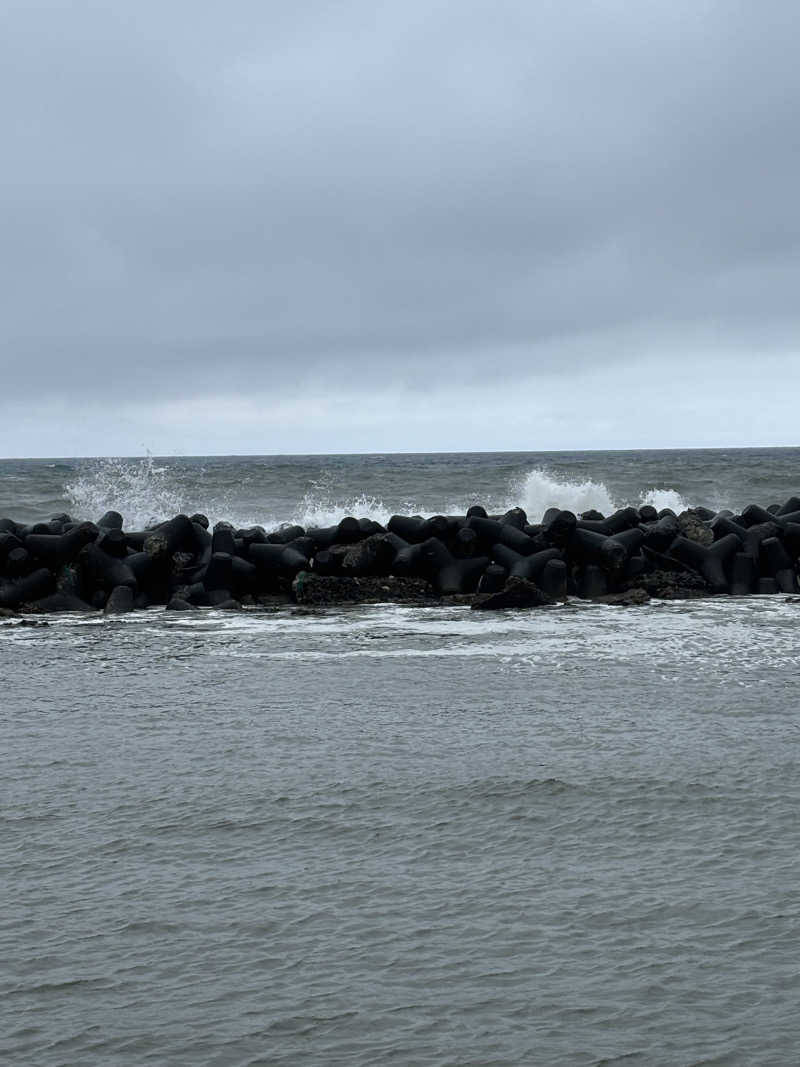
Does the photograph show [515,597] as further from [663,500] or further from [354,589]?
[663,500]

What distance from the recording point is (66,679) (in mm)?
9562

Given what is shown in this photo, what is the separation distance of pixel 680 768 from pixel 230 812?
2153 mm

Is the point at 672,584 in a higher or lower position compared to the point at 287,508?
lower

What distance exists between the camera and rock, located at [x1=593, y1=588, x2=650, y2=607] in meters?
13.9

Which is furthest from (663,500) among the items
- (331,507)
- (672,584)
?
(672,584)

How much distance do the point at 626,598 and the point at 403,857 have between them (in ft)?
29.8

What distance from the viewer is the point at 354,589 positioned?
47.8ft

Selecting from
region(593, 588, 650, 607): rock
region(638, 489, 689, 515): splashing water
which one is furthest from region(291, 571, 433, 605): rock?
region(638, 489, 689, 515): splashing water

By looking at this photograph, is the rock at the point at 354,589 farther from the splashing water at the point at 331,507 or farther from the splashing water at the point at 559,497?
the splashing water at the point at 559,497

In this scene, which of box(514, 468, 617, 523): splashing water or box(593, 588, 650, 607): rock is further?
box(514, 468, 617, 523): splashing water

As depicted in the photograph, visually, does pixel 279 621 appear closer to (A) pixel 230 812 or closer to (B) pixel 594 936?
(A) pixel 230 812

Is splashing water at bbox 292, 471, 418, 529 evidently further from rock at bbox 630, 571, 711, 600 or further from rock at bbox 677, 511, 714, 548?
rock at bbox 630, 571, 711, 600

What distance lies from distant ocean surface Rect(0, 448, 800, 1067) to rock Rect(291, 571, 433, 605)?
369 centimetres

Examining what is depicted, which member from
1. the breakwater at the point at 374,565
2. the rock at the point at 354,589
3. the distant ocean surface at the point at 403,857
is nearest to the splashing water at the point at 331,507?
the breakwater at the point at 374,565
